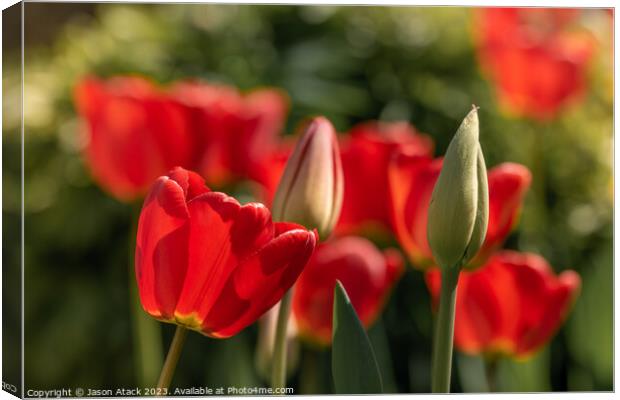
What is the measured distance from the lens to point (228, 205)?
0.81 metres

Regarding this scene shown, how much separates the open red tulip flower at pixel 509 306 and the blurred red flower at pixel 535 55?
578 millimetres

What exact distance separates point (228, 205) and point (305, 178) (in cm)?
9

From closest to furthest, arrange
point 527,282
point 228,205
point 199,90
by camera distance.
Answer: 1. point 228,205
2. point 527,282
3. point 199,90

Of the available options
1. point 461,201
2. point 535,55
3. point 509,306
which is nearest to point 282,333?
point 461,201

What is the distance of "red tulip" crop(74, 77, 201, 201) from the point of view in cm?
146

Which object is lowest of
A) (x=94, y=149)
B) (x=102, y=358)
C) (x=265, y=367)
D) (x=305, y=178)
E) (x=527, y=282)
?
(x=102, y=358)

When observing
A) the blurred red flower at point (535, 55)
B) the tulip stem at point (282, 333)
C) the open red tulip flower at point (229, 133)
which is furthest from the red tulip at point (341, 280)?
the blurred red flower at point (535, 55)

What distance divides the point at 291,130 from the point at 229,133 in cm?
53

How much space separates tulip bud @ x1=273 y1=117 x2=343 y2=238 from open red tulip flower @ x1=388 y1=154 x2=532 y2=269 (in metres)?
0.22

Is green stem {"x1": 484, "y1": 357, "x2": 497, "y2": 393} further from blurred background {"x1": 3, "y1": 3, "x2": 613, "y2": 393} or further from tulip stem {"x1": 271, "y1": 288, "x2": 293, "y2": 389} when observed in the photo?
tulip stem {"x1": 271, "y1": 288, "x2": 293, "y2": 389}

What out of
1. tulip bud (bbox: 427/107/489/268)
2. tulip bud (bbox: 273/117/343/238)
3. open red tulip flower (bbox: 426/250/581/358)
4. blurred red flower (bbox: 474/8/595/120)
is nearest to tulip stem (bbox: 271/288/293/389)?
tulip bud (bbox: 273/117/343/238)

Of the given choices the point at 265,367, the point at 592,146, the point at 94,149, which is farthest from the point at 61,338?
the point at 592,146

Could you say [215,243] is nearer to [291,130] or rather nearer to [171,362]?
[171,362]

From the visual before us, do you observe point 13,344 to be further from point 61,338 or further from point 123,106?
point 123,106
